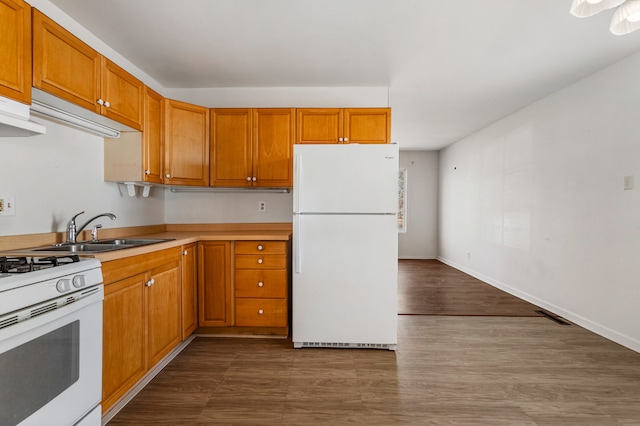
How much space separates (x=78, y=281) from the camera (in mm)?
1284

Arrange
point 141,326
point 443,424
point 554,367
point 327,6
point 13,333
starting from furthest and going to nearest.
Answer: point 554,367 → point 327,6 → point 141,326 → point 443,424 → point 13,333

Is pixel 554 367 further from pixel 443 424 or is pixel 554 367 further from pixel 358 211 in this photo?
pixel 358 211

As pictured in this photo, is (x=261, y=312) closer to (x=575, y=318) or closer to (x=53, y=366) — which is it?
(x=53, y=366)

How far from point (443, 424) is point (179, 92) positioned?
147 inches

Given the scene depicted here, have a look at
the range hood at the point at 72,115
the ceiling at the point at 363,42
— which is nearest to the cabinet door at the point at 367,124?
the ceiling at the point at 363,42

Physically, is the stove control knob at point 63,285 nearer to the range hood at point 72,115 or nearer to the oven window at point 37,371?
the oven window at point 37,371

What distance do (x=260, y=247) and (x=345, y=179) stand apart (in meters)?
0.94

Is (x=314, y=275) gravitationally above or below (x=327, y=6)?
below

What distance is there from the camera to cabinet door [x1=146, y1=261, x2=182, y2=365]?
77.7 inches

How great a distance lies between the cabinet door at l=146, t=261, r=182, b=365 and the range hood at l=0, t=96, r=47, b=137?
978 millimetres

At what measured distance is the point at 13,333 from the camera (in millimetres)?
1001

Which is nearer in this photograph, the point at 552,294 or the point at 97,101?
the point at 97,101

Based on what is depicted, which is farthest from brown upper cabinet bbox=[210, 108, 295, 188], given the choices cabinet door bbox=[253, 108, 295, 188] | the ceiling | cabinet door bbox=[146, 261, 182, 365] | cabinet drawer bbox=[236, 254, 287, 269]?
cabinet door bbox=[146, 261, 182, 365]

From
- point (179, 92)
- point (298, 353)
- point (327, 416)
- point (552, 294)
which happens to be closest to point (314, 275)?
point (298, 353)
